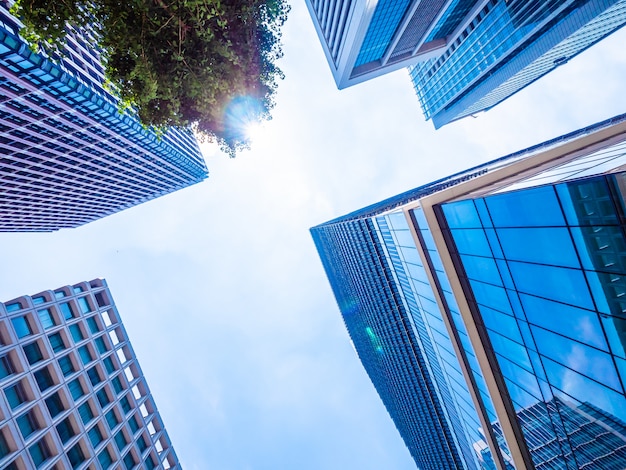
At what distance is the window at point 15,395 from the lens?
21.1 metres

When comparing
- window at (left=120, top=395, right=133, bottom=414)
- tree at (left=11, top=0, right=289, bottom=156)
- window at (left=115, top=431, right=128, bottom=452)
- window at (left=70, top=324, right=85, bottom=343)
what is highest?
tree at (left=11, top=0, right=289, bottom=156)

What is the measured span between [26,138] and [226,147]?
40962mm

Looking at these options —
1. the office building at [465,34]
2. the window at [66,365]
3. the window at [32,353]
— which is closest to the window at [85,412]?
the window at [66,365]

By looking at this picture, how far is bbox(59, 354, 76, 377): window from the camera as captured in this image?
26578 mm

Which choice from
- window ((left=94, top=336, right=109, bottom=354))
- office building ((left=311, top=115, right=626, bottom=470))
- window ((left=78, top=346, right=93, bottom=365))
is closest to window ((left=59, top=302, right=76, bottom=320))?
window ((left=78, top=346, right=93, bottom=365))

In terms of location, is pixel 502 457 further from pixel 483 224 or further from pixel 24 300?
pixel 24 300

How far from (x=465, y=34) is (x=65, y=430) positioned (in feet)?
365

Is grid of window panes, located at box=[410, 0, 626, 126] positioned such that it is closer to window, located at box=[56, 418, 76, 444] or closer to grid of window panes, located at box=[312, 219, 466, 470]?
grid of window panes, located at box=[312, 219, 466, 470]

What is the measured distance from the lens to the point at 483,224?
14648 mm

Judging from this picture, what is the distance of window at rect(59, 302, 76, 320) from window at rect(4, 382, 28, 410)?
7291 millimetres

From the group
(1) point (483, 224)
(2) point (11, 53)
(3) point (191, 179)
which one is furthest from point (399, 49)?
(1) point (483, 224)

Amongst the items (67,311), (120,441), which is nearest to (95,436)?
(120,441)

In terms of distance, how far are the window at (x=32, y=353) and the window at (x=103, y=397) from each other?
6.62 metres

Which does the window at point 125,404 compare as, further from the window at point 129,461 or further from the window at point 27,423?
the window at point 27,423
